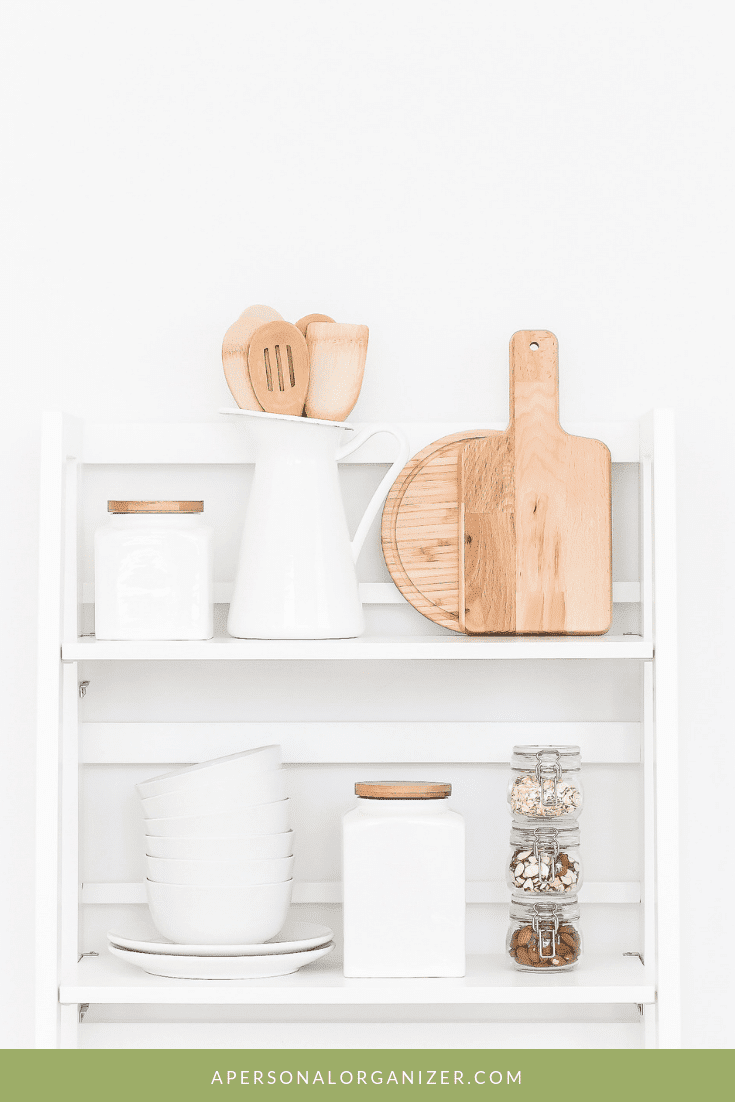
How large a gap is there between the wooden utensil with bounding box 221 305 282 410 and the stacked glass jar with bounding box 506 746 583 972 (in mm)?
462

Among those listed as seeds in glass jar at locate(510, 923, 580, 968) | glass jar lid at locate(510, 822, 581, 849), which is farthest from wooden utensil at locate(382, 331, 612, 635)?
seeds in glass jar at locate(510, 923, 580, 968)

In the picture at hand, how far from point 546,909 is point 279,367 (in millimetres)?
620

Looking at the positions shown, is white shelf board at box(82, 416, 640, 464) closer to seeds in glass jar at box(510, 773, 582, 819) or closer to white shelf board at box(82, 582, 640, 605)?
white shelf board at box(82, 582, 640, 605)

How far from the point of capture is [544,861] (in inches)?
46.7

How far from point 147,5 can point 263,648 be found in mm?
783

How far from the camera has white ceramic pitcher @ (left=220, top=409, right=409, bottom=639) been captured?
1.16m

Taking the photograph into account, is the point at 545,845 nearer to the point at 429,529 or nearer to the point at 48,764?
the point at 429,529

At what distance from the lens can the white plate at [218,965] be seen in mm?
1141

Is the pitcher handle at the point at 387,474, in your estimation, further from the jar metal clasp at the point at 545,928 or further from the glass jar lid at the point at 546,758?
the jar metal clasp at the point at 545,928

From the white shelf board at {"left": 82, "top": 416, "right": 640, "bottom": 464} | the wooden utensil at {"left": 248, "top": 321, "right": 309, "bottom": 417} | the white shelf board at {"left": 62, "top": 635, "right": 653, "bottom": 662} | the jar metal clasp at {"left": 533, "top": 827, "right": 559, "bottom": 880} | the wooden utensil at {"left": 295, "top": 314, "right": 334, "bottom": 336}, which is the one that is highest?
the wooden utensil at {"left": 295, "top": 314, "right": 334, "bottom": 336}

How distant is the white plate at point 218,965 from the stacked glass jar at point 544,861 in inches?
8.9

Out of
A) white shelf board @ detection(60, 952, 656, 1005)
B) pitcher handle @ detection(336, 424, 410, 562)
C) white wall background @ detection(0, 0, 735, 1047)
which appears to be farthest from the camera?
white wall background @ detection(0, 0, 735, 1047)
